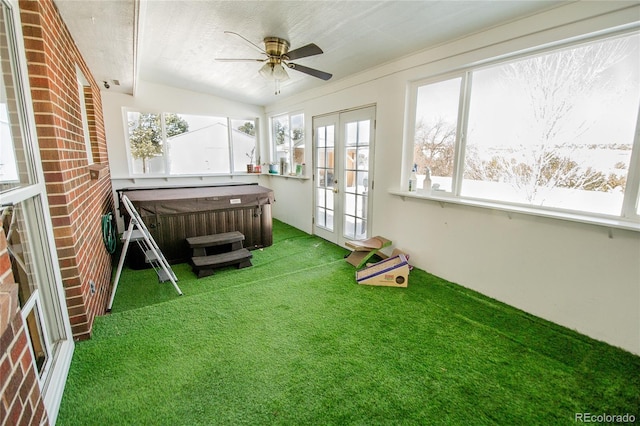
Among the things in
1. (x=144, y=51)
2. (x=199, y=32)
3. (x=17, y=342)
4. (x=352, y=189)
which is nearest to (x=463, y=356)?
(x=17, y=342)

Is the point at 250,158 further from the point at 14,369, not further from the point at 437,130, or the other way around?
the point at 14,369

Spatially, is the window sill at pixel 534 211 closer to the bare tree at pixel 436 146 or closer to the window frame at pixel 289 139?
the bare tree at pixel 436 146

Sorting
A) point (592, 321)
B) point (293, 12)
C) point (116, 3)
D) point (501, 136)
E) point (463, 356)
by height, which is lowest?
point (463, 356)

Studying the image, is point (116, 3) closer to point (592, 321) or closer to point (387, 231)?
point (387, 231)

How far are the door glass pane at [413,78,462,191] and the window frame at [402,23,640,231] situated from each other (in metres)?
0.05

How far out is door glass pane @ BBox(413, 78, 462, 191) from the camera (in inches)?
116

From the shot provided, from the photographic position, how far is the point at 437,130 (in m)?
3.08

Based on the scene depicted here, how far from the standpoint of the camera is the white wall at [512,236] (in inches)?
77.6

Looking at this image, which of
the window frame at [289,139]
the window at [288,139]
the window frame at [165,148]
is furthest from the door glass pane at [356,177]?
the window frame at [165,148]

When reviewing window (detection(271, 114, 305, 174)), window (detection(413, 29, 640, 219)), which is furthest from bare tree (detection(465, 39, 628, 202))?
window (detection(271, 114, 305, 174))

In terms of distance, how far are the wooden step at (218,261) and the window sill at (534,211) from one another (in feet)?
6.79

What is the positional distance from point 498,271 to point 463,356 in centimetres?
105

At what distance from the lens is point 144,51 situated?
361 centimetres

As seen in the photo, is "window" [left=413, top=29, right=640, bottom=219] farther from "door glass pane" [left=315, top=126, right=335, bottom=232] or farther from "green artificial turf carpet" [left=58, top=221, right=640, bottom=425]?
"door glass pane" [left=315, top=126, right=335, bottom=232]
